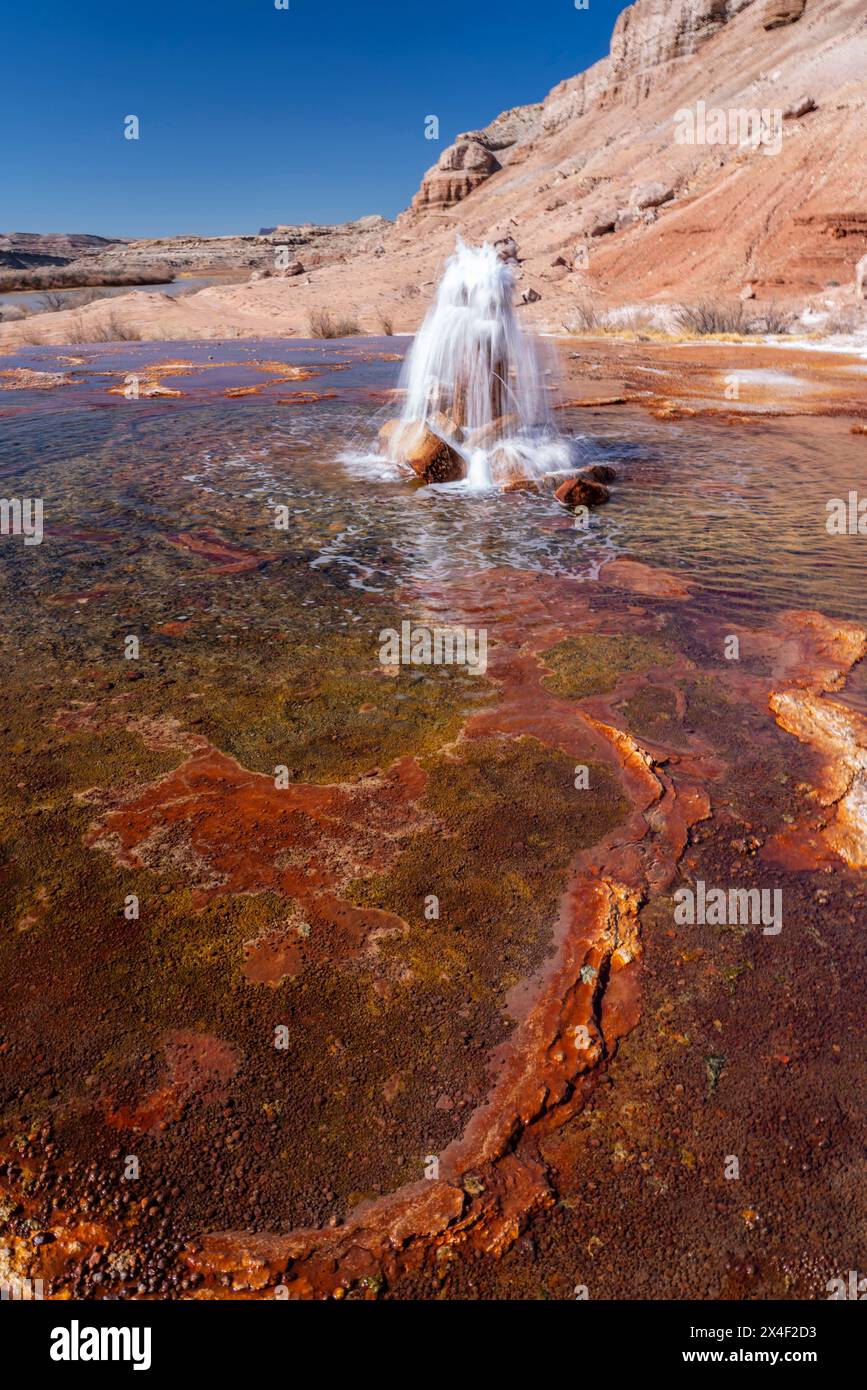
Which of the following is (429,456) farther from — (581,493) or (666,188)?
(666,188)

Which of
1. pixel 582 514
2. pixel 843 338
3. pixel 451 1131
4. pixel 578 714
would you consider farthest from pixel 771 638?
pixel 843 338

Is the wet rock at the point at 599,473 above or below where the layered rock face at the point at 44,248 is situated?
below

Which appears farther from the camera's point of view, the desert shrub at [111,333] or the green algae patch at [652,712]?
the desert shrub at [111,333]

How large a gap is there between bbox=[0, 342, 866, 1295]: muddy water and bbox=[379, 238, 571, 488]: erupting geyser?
2.33 metres

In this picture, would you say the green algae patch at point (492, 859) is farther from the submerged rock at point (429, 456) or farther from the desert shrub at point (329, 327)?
the desert shrub at point (329, 327)

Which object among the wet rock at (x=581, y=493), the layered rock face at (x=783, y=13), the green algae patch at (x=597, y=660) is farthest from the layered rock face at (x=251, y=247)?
the green algae patch at (x=597, y=660)

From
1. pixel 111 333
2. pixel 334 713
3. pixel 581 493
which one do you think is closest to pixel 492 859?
pixel 334 713

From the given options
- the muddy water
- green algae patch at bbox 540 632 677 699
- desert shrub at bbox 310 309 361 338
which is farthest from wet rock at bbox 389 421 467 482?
desert shrub at bbox 310 309 361 338

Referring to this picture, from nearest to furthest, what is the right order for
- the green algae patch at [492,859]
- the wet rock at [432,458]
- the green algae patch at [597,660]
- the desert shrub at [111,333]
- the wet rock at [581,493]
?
the green algae patch at [492,859]
the green algae patch at [597,660]
the wet rock at [581,493]
the wet rock at [432,458]
the desert shrub at [111,333]

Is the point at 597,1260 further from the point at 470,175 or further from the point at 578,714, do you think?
the point at 470,175

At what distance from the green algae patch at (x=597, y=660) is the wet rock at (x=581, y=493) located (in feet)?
9.04

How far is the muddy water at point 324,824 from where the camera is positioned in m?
1.62

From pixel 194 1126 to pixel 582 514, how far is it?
530cm

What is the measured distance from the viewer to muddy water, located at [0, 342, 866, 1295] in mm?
1615
